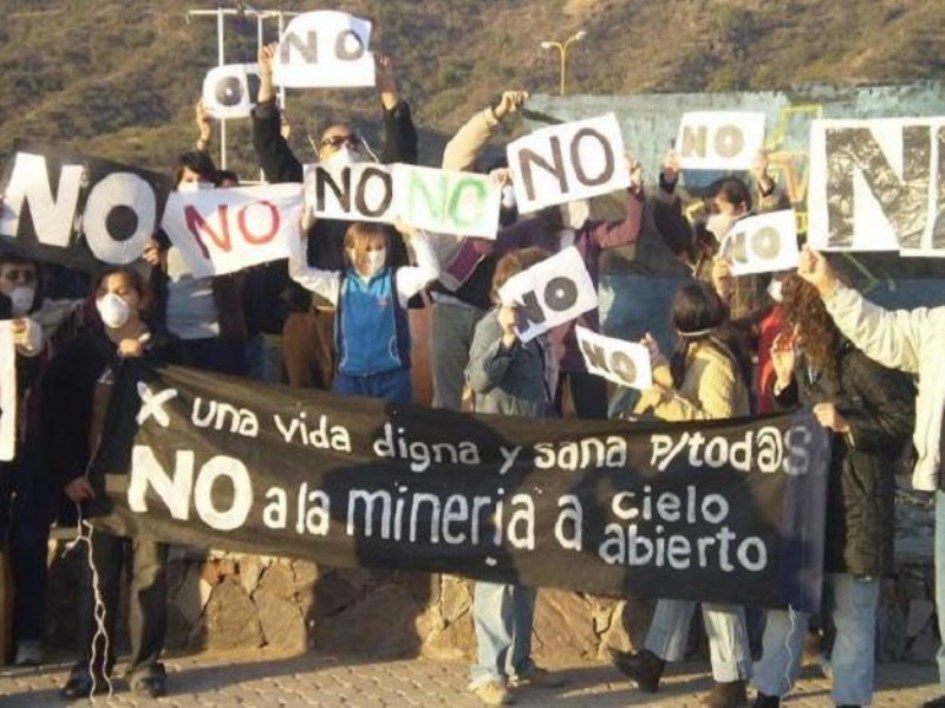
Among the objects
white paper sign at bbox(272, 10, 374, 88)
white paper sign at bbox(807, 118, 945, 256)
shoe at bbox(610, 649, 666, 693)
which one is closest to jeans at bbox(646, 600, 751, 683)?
shoe at bbox(610, 649, 666, 693)

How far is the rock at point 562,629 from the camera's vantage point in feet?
28.7

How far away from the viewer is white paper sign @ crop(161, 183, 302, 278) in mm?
9000

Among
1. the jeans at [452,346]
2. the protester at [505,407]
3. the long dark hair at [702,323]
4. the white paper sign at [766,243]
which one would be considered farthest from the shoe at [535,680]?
the white paper sign at [766,243]

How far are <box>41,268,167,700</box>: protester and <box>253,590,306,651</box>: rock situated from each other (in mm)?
785

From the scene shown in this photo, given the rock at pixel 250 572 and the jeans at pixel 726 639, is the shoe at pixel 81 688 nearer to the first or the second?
the rock at pixel 250 572

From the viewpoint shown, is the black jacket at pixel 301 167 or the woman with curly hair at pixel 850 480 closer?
the woman with curly hair at pixel 850 480

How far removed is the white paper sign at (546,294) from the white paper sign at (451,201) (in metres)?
0.90

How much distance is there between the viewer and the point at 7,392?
799 cm

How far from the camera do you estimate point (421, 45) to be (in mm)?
54594

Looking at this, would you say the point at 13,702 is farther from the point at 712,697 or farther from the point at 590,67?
the point at 590,67

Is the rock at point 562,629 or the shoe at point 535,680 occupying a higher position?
the rock at point 562,629

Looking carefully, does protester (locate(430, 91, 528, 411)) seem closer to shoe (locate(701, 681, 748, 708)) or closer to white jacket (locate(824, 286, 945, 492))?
shoe (locate(701, 681, 748, 708))

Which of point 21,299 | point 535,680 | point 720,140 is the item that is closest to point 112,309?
point 21,299

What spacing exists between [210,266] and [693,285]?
97.5 inches
